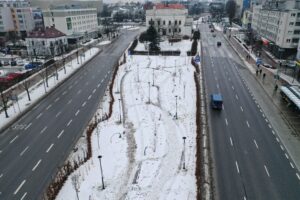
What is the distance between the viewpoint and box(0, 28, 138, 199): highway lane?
2745cm

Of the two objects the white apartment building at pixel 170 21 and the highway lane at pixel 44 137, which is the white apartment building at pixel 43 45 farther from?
the white apartment building at pixel 170 21

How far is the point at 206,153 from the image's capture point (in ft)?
102

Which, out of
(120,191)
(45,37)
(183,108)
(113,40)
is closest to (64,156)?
(120,191)

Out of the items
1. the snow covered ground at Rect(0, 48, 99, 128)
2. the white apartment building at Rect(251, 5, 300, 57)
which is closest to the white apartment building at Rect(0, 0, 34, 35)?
the snow covered ground at Rect(0, 48, 99, 128)

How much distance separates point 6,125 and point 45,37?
176ft

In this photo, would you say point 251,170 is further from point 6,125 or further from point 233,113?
point 6,125

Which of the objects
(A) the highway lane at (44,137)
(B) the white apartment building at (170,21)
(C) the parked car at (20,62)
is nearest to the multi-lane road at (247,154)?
(A) the highway lane at (44,137)

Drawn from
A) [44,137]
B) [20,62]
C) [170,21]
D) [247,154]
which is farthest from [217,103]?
[170,21]

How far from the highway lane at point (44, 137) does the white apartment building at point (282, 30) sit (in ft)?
166

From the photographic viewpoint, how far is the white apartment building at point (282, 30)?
2758 inches

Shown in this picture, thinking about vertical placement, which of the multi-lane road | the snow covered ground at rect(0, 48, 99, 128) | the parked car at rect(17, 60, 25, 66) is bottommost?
the multi-lane road

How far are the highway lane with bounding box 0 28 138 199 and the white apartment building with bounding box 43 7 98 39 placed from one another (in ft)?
176

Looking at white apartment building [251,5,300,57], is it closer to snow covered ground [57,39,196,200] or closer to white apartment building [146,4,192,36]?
snow covered ground [57,39,196,200]

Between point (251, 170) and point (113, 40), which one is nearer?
point (251, 170)
